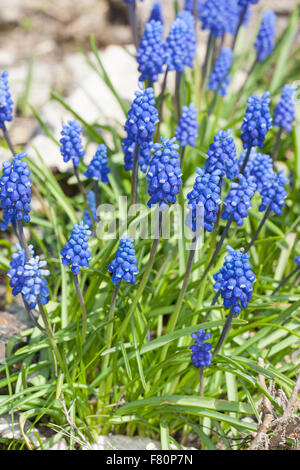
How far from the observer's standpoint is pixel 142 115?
13.0 ft

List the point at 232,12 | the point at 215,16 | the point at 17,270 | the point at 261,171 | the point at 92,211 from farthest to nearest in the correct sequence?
1. the point at 232,12
2. the point at 215,16
3. the point at 92,211
4. the point at 261,171
5. the point at 17,270

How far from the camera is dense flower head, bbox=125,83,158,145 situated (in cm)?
393

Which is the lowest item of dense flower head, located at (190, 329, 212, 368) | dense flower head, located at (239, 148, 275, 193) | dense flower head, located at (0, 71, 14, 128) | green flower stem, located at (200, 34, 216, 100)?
dense flower head, located at (190, 329, 212, 368)

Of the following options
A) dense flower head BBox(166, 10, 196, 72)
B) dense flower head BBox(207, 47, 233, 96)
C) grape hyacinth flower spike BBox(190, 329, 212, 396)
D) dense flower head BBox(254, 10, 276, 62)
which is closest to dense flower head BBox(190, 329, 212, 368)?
grape hyacinth flower spike BBox(190, 329, 212, 396)

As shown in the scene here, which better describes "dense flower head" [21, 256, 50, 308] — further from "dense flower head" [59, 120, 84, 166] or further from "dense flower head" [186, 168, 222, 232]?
"dense flower head" [59, 120, 84, 166]

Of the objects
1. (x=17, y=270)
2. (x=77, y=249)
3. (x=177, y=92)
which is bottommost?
(x=17, y=270)

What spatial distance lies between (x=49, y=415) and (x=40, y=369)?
41 centimetres

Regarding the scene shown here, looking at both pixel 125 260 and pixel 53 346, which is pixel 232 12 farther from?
pixel 53 346

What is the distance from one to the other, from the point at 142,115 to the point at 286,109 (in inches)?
77.5

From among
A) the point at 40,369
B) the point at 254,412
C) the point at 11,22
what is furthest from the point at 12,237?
the point at 11,22

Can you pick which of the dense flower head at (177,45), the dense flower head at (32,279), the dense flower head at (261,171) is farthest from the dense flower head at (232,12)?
the dense flower head at (32,279)

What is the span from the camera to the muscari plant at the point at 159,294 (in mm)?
3658

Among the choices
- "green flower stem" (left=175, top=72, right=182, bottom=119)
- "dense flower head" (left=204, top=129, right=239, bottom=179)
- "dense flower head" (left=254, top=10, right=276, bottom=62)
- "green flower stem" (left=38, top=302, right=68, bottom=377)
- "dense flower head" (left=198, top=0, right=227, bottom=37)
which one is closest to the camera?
"dense flower head" (left=204, top=129, right=239, bottom=179)

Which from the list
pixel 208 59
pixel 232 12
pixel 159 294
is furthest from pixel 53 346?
pixel 232 12
